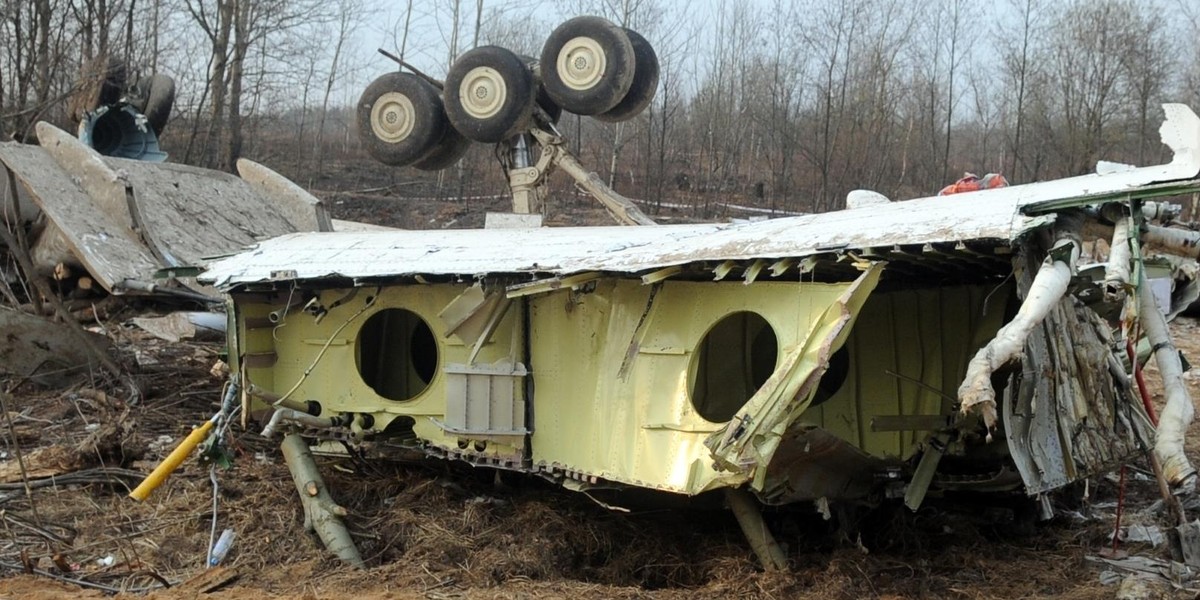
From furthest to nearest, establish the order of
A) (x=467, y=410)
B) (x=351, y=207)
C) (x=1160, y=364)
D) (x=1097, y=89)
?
(x=1097, y=89)
(x=351, y=207)
(x=467, y=410)
(x=1160, y=364)

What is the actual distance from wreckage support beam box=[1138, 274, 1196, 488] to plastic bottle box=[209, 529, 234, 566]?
21.0 ft

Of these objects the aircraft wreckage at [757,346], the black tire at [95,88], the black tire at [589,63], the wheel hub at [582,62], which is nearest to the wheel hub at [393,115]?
the black tire at [589,63]

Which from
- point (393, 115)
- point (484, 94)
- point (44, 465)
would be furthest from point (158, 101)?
point (44, 465)

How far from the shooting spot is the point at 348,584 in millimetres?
7637

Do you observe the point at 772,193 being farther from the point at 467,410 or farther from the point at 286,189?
the point at 467,410

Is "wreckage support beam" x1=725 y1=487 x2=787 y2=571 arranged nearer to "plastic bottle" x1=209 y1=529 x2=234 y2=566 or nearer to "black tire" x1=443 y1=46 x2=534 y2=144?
"plastic bottle" x1=209 y1=529 x2=234 y2=566

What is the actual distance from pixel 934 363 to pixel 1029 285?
237cm

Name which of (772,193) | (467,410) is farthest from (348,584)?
(772,193)

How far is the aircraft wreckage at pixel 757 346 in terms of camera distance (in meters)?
6.21

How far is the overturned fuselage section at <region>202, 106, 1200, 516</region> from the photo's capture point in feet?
→ 20.5

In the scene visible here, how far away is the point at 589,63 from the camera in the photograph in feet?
40.2

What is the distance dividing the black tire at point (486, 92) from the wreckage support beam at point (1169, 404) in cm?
781

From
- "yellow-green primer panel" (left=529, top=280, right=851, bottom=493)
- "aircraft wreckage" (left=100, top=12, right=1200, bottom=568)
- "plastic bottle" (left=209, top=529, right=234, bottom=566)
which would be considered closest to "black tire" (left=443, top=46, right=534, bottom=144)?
"aircraft wreckage" (left=100, top=12, right=1200, bottom=568)

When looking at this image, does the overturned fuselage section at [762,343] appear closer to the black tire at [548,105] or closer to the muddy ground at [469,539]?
the muddy ground at [469,539]
